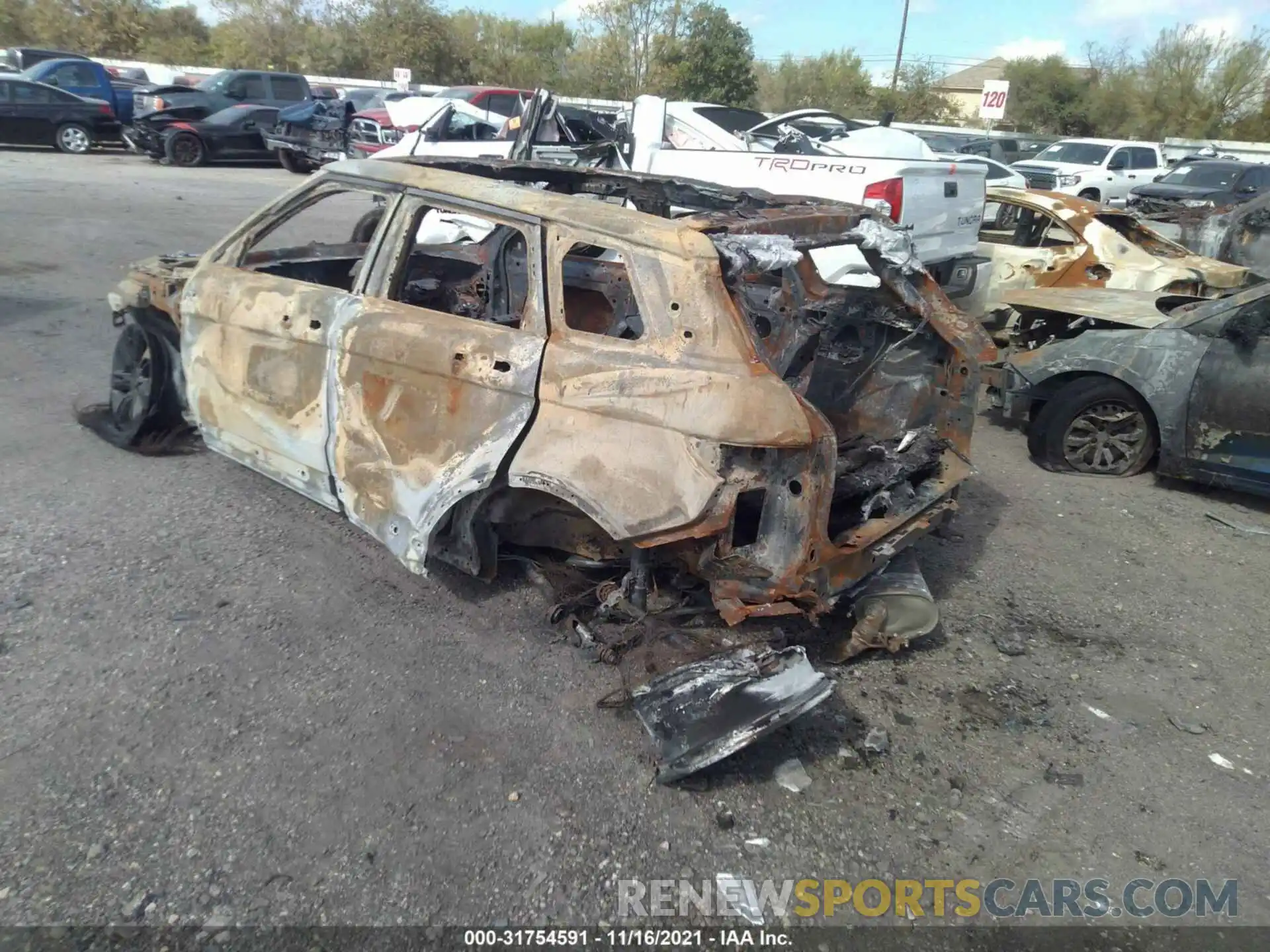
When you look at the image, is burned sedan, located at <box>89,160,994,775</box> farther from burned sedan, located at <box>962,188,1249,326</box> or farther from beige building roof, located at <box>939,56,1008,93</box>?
beige building roof, located at <box>939,56,1008,93</box>

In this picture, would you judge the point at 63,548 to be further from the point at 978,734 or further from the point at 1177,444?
the point at 1177,444

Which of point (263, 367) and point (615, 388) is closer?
point (615, 388)

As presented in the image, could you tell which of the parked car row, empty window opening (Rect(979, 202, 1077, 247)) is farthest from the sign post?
empty window opening (Rect(979, 202, 1077, 247))

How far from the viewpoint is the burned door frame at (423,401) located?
10.9 ft

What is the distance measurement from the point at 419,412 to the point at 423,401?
52 mm

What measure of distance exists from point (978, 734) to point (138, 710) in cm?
293

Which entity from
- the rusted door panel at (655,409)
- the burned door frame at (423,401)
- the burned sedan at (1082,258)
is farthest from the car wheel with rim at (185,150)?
the rusted door panel at (655,409)

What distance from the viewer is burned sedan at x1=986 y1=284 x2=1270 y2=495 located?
17.1ft

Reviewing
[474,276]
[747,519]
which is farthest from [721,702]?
[474,276]

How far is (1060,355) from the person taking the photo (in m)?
5.83

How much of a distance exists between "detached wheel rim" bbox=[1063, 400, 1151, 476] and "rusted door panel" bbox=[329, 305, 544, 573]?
4.19 m

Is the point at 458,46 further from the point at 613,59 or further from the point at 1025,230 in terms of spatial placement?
the point at 1025,230

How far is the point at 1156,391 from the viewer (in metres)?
5.48

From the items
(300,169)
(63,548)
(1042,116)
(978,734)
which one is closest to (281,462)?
(63,548)
